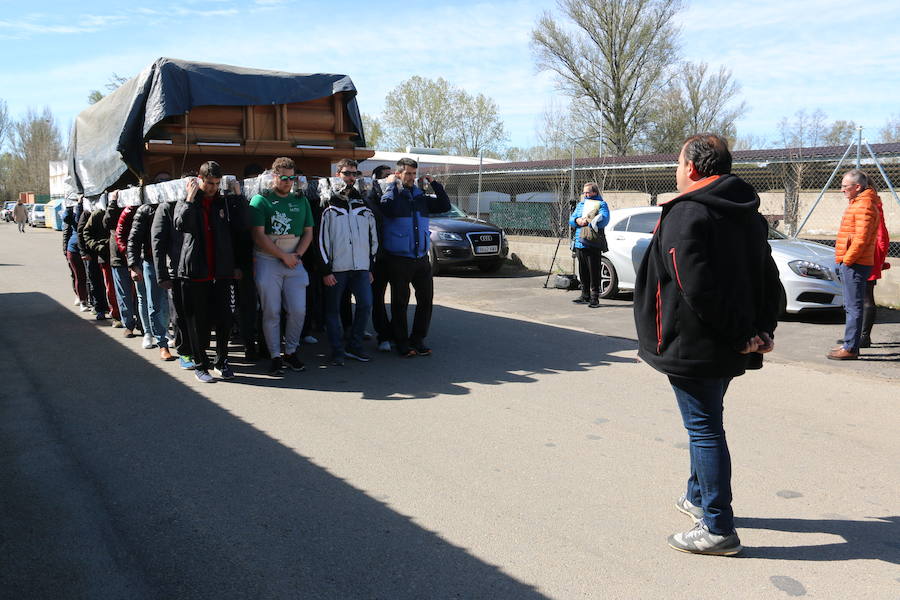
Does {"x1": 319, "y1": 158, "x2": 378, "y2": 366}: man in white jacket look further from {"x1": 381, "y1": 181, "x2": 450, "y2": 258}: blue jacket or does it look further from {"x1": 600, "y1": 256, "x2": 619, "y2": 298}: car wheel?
{"x1": 600, "y1": 256, "x2": 619, "y2": 298}: car wheel

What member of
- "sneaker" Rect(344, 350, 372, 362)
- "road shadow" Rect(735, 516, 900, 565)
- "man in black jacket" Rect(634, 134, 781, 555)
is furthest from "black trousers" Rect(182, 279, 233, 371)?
"road shadow" Rect(735, 516, 900, 565)

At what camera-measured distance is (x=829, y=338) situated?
8734mm

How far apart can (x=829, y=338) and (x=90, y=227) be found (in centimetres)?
918

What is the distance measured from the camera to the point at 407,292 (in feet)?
26.0

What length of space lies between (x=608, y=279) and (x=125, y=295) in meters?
7.35

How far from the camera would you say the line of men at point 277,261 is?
267 inches

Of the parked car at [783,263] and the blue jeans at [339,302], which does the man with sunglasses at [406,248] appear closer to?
the blue jeans at [339,302]

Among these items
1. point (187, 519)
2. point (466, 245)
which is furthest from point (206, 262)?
point (466, 245)

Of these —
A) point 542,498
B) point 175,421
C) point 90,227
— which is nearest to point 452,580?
point 542,498

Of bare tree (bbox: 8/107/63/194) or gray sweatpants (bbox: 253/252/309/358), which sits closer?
gray sweatpants (bbox: 253/252/309/358)

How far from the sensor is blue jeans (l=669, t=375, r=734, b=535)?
3.47 m

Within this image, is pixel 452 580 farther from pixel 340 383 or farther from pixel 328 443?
pixel 340 383

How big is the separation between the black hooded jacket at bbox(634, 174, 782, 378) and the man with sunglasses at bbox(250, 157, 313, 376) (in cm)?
425

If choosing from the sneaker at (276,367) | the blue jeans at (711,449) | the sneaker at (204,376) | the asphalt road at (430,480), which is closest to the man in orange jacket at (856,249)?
the asphalt road at (430,480)
